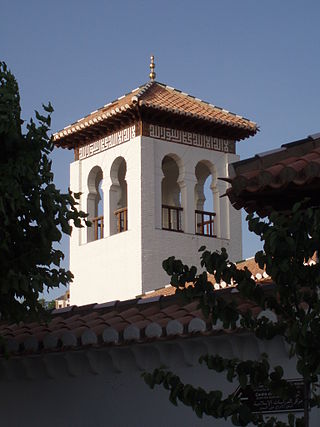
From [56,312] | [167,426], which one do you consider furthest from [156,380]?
[56,312]

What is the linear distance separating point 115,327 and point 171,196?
19122 millimetres

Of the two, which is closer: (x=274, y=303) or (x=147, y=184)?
(x=274, y=303)

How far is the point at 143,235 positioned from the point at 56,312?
14678 mm

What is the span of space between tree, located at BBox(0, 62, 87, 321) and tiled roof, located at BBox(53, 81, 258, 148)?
15.9 m

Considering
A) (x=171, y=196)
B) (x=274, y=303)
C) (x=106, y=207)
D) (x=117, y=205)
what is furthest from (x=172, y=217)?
(x=274, y=303)

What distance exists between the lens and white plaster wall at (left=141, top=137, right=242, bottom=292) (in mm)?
26609

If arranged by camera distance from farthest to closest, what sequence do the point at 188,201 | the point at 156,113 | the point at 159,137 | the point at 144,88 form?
the point at 188,201 → the point at 159,137 → the point at 144,88 → the point at 156,113

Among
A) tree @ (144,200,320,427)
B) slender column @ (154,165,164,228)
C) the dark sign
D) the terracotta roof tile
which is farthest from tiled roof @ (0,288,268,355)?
slender column @ (154,165,164,228)

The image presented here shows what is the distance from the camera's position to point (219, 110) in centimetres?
2759

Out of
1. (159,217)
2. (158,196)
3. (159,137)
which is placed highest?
(159,137)

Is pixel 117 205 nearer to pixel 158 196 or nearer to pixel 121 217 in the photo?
pixel 121 217

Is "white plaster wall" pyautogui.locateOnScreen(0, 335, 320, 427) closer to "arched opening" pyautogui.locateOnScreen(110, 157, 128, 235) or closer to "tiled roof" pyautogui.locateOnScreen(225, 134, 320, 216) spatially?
"tiled roof" pyautogui.locateOnScreen(225, 134, 320, 216)

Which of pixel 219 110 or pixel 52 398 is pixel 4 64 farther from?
pixel 219 110

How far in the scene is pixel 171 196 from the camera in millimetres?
28812
